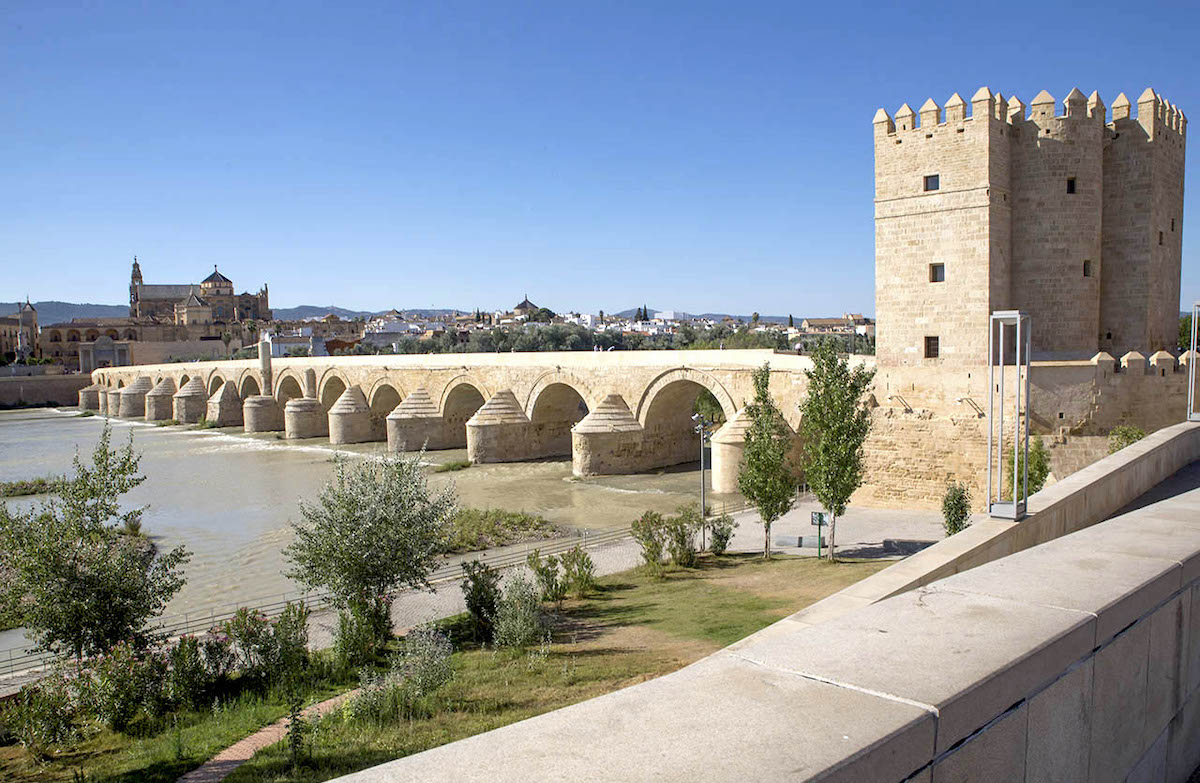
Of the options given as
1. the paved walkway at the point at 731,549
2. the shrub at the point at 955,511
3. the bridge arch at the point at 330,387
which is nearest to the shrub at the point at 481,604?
the paved walkway at the point at 731,549

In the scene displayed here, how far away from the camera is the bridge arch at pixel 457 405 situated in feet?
92.8

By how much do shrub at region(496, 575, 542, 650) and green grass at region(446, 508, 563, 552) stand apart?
577 centimetres

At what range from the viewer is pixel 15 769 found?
6.24 metres

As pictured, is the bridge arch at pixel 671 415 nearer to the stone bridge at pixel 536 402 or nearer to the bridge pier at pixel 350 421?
the stone bridge at pixel 536 402

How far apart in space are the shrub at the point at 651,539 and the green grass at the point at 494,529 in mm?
3524

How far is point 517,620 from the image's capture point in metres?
8.34

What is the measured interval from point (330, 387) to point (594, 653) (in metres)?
31.7

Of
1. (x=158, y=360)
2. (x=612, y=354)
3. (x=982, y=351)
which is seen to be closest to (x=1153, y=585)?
(x=982, y=351)

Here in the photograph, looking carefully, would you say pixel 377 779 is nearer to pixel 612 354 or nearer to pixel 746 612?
pixel 746 612

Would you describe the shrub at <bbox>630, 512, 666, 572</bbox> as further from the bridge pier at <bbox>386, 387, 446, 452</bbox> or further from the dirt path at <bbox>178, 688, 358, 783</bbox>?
the bridge pier at <bbox>386, 387, 446, 452</bbox>

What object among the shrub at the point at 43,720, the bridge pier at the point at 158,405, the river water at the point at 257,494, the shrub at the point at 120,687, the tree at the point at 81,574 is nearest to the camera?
the shrub at the point at 43,720

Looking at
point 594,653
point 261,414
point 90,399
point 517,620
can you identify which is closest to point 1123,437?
point 594,653

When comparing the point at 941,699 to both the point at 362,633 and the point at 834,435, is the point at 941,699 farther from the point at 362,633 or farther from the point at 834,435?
the point at 834,435

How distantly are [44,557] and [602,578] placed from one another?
674 cm
